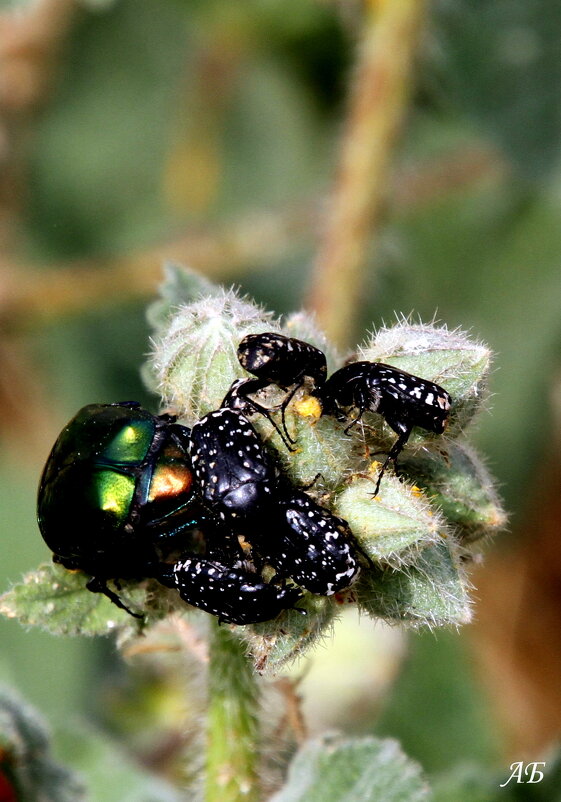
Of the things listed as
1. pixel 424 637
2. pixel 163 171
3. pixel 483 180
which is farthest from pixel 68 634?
pixel 163 171

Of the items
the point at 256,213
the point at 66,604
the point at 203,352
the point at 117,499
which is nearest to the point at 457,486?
the point at 203,352

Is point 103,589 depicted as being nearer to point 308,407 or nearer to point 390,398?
point 308,407

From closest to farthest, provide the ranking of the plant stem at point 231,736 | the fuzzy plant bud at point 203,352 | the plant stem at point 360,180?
the fuzzy plant bud at point 203,352 < the plant stem at point 231,736 < the plant stem at point 360,180

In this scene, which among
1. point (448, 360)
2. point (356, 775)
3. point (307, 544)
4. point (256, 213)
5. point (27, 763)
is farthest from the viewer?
point (256, 213)

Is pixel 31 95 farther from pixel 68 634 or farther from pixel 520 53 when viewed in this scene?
pixel 68 634

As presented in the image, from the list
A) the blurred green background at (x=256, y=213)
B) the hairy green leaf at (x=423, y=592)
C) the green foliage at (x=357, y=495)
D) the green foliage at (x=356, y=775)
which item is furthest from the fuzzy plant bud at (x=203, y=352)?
the blurred green background at (x=256, y=213)

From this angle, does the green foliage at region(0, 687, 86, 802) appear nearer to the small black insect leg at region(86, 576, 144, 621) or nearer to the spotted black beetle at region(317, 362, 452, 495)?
the small black insect leg at region(86, 576, 144, 621)

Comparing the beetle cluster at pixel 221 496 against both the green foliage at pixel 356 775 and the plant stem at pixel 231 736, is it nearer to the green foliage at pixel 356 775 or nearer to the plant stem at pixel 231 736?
the plant stem at pixel 231 736
